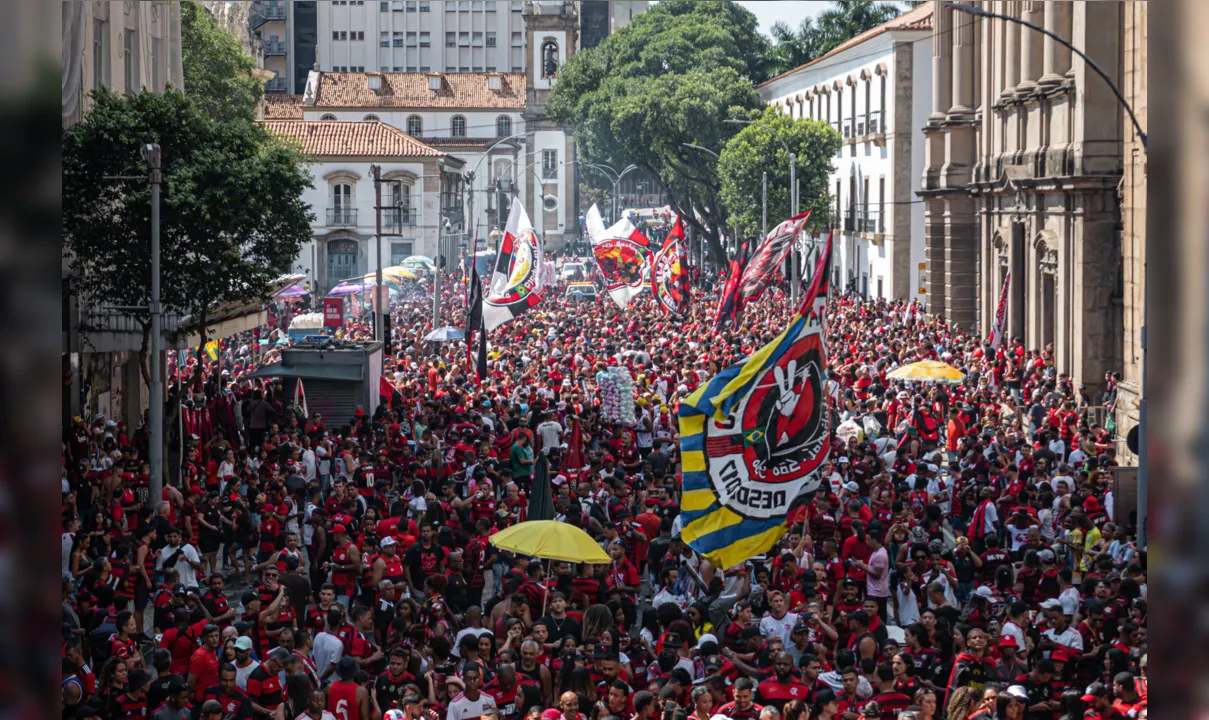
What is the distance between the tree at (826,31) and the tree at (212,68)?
114 ft

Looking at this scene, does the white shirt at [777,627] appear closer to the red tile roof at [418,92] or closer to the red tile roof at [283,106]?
the red tile roof at [418,92]

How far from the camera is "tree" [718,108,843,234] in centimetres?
6231

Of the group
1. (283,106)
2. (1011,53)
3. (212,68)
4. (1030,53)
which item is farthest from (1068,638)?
(283,106)

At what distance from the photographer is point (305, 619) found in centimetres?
1311

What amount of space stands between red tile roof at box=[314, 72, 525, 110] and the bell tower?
5.78ft

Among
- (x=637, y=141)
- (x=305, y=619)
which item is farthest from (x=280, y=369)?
(x=637, y=141)

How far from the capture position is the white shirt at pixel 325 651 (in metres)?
11.6

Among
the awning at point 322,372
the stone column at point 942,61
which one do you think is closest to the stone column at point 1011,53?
the stone column at point 942,61

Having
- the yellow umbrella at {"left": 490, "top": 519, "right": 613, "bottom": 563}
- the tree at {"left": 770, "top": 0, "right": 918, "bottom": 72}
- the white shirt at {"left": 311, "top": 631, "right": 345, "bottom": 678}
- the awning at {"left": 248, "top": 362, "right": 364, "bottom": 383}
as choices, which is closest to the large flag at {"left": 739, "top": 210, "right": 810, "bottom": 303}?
the awning at {"left": 248, "top": 362, "right": 364, "bottom": 383}
